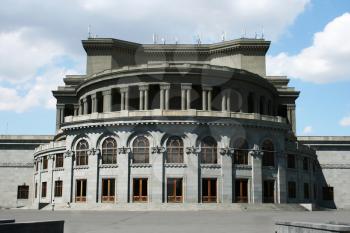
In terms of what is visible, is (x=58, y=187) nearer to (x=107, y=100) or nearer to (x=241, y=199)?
(x=107, y=100)

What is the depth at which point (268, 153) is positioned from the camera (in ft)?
189

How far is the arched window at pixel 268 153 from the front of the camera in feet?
187

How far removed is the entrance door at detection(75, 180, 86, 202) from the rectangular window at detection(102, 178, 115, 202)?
2818mm

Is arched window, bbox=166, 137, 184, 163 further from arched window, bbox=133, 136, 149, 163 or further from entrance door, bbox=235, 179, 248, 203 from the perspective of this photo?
entrance door, bbox=235, 179, 248, 203

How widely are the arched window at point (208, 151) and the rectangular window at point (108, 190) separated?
408 inches

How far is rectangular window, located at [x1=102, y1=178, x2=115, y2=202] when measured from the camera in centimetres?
5459

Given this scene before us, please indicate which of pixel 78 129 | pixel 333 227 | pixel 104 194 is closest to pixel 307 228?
pixel 333 227

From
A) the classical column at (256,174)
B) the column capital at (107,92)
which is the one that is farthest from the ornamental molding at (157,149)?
the column capital at (107,92)


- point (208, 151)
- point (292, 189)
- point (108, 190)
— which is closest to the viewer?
point (208, 151)

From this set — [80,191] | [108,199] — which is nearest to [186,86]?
[108,199]

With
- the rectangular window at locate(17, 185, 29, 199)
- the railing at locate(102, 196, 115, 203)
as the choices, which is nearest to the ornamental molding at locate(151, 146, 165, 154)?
the railing at locate(102, 196, 115, 203)

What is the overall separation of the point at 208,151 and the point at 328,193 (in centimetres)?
3103

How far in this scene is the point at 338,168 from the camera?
7712 centimetres

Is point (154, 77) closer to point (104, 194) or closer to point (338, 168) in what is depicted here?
point (104, 194)
